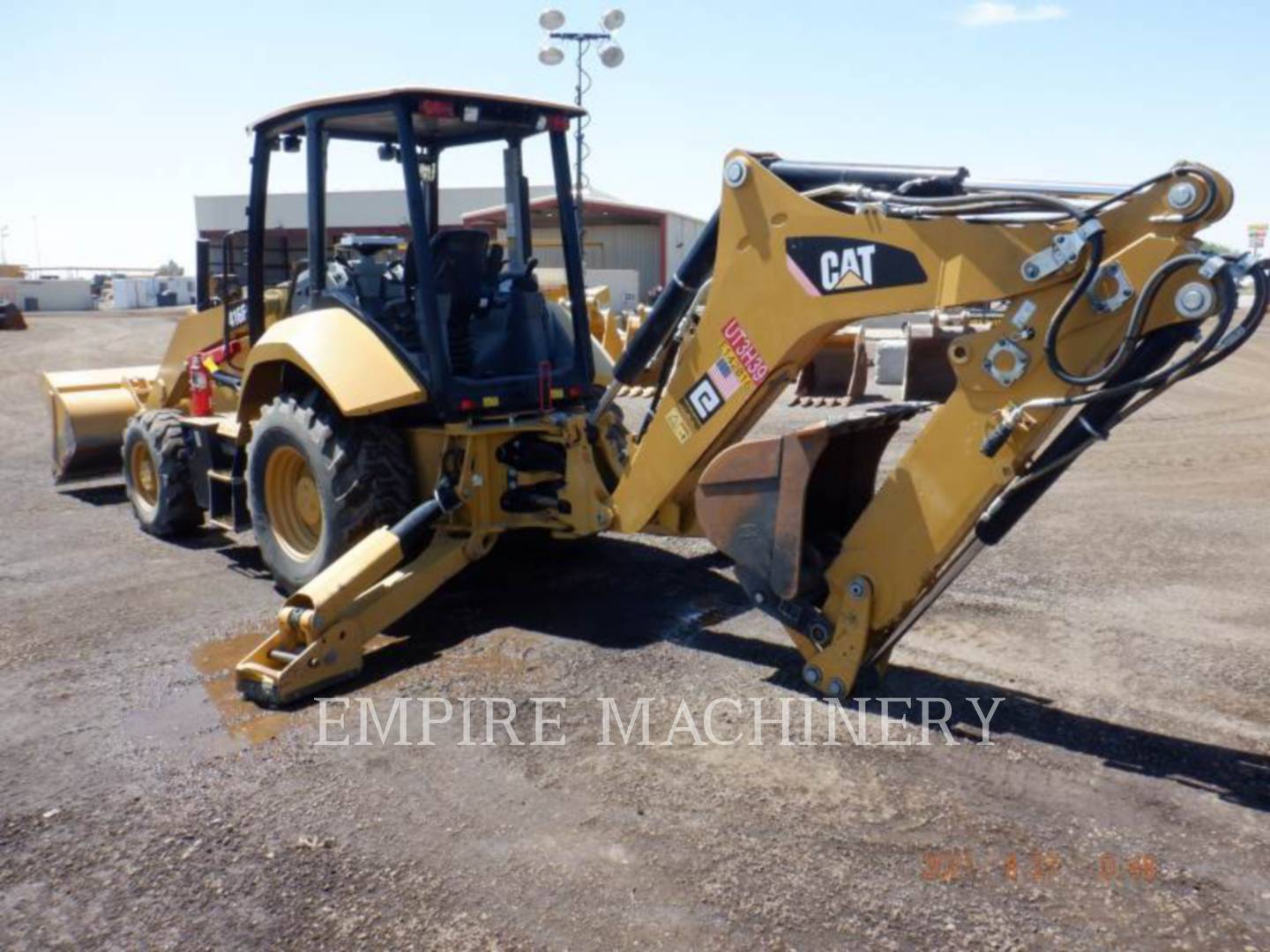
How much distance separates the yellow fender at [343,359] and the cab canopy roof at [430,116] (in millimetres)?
971

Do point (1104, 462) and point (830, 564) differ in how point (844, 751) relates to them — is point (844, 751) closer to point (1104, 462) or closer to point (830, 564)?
point (830, 564)

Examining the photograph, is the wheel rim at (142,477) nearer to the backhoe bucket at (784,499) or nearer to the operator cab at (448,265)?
the operator cab at (448,265)

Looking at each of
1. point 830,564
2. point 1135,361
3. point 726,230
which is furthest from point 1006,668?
point 726,230

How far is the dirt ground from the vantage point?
309 centimetres

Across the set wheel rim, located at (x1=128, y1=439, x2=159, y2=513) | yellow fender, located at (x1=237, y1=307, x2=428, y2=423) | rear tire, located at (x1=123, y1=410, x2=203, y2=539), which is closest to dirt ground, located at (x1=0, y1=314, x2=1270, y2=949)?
rear tire, located at (x1=123, y1=410, x2=203, y2=539)

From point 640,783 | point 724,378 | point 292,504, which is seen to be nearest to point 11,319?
point 292,504

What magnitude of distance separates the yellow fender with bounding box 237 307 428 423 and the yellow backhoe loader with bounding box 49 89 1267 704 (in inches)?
0.7

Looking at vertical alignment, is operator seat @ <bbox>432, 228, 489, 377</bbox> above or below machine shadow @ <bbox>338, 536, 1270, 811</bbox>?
above

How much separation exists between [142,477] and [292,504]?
215 centimetres

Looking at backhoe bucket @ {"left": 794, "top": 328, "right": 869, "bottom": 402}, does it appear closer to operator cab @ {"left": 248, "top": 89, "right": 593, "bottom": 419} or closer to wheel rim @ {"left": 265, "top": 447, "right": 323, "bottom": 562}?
Answer: operator cab @ {"left": 248, "top": 89, "right": 593, "bottom": 419}

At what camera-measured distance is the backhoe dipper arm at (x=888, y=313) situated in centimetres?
361

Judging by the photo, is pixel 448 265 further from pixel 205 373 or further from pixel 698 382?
pixel 205 373

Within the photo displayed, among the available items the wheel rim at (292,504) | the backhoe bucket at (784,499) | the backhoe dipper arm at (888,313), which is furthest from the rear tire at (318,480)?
the backhoe bucket at (784,499)

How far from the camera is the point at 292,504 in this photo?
614cm
